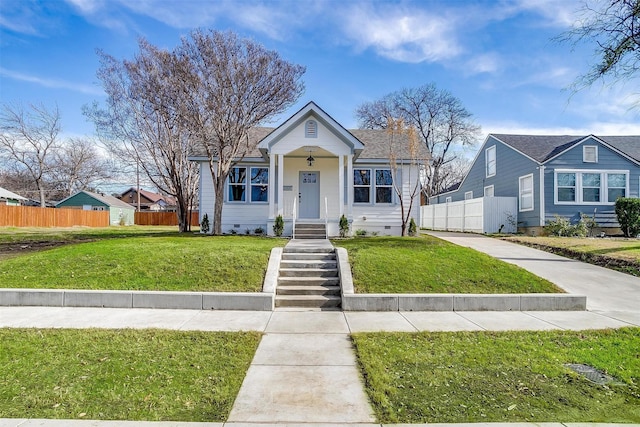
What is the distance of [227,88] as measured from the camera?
13.7 meters

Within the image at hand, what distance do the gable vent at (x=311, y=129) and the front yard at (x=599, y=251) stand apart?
9.78 m

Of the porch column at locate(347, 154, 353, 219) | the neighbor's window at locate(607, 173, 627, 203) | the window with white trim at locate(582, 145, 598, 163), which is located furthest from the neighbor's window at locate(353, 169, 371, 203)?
the neighbor's window at locate(607, 173, 627, 203)

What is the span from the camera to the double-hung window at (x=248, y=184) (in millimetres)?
16172

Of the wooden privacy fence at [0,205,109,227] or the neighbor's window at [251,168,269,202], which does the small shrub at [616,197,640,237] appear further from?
the wooden privacy fence at [0,205,109,227]

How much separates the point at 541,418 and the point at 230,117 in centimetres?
1354

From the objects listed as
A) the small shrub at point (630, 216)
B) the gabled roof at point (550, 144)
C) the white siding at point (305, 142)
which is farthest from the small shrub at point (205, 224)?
the small shrub at point (630, 216)

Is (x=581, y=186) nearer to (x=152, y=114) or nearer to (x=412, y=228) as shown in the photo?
(x=412, y=228)

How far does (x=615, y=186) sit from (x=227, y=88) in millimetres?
20006

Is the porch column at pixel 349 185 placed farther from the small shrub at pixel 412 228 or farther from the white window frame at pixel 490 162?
the white window frame at pixel 490 162

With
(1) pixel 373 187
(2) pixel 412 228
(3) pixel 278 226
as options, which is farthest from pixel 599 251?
(3) pixel 278 226

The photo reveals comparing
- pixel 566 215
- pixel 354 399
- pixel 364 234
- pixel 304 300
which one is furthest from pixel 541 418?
pixel 566 215

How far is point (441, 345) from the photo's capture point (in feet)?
15.9

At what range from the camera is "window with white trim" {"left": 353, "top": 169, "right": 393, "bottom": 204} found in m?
16.2

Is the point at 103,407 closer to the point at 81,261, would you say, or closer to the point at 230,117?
the point at 81,261
